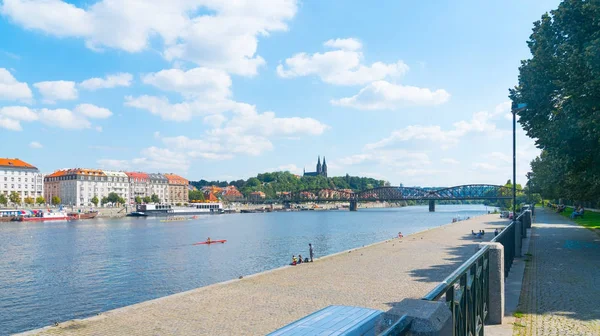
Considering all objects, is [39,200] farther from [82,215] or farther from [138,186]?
[138,186]

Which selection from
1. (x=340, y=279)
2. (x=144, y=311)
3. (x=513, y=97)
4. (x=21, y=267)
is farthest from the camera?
(x=21, y=267)

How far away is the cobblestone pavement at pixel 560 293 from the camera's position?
10.4m

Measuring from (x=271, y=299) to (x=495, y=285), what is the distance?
1020cm

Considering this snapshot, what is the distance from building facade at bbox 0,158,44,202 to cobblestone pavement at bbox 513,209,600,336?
539 feet

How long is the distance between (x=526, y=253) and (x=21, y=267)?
37.5 m

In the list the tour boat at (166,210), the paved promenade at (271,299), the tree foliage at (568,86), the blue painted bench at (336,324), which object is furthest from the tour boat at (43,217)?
the blue painted bench at (336,324)

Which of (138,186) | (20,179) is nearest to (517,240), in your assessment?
(20,179)

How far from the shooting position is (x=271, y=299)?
18.4 m

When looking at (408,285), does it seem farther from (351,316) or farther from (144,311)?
(351,316)

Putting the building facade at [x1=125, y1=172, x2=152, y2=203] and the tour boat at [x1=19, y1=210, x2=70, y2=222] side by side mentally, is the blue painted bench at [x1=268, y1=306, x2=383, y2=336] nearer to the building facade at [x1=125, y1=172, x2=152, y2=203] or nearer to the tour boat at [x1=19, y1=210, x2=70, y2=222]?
the tour boat at [x1=19, y1=210, x2=70, y2=222]

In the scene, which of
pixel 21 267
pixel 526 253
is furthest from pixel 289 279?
pixel 21 267

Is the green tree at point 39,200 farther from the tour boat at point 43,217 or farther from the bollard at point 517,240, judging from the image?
the bollard at point 517,240

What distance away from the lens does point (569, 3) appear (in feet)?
70.0

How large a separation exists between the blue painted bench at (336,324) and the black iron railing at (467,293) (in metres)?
0.69
